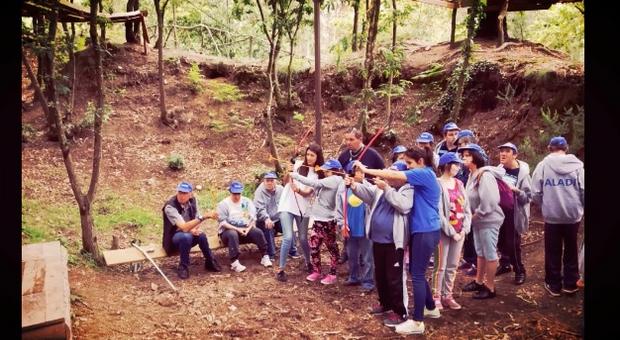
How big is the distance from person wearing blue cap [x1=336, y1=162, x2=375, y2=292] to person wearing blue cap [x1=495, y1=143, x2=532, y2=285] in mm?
1483

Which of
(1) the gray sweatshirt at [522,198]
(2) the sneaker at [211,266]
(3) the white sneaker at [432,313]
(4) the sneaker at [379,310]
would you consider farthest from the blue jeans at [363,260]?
(2) the sneaker at [211,266]

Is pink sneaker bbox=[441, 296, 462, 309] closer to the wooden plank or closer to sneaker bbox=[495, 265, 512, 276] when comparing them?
sneaker bbox=[495, 265, 512, 276]

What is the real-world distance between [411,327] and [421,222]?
889 millimetres

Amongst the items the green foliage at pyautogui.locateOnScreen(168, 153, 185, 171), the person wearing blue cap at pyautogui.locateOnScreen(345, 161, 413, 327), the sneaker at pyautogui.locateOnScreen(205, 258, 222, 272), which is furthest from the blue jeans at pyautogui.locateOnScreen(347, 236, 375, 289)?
the green foliage at pyautogui.locateOnScreen(168, 153, 185, 171)

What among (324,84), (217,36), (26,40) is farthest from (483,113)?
(217,36)

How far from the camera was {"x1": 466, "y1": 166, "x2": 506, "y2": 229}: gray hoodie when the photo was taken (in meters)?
4.37

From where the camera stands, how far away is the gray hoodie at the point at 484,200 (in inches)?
172

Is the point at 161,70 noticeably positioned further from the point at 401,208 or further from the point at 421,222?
the point at 421,222

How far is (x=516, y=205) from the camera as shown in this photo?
4855 millimetres

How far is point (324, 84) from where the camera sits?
11.9m

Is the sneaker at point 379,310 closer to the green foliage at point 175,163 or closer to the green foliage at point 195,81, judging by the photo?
the green foliage at point 175,163

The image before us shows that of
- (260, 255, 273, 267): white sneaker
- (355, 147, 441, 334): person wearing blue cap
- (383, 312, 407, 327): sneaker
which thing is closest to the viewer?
(355, 147, 441, 334): person wearing blue cap

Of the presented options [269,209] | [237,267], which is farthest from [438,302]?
[269,209]
